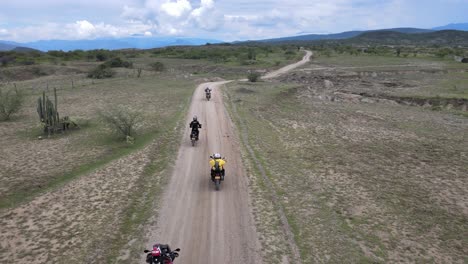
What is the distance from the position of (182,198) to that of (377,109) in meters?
32.4

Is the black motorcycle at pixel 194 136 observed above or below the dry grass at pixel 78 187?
above

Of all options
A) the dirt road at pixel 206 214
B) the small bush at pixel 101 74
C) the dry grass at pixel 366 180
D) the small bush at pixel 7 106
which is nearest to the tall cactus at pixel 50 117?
the small bush at pixel 7 106

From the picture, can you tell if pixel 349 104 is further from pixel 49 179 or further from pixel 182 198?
pixel 49 179

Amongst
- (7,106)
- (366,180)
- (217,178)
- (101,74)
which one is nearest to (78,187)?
(217,178)

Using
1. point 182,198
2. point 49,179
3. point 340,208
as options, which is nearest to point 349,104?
point 340,208

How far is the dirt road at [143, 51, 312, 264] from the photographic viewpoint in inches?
478

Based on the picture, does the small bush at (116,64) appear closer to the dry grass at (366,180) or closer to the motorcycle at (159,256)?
the dry grass at (366,180)

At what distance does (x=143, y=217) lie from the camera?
47.9 ft

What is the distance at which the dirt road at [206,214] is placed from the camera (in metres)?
12.1

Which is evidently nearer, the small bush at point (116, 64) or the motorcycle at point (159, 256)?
the motorcycle at point (159, 256)

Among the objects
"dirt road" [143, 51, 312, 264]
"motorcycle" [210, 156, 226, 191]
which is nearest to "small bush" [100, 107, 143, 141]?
"dirt road" [143, 51, 312, 264]

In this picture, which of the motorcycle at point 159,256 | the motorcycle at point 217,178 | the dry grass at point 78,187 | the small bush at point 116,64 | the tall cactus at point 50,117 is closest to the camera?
the motorcycle at point 159,256

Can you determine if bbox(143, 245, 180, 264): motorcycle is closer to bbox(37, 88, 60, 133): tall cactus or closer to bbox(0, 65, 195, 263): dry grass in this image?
bbox(0, 65, 195, 263): dry grass

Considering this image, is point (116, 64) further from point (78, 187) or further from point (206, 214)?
point (206, 214)
